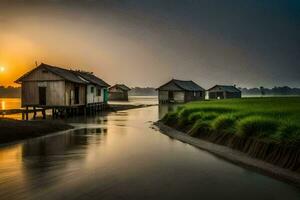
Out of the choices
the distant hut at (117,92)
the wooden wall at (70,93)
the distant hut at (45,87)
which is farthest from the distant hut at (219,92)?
the distant hut at (45,87)

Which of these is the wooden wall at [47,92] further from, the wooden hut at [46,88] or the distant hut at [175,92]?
the distant hut at [175,92]

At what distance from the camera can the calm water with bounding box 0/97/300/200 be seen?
9.61m

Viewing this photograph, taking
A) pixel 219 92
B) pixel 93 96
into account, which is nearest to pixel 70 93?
pixel 93 96

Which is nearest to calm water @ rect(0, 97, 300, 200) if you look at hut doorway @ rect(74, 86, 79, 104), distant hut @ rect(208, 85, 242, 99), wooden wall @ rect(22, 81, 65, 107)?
wooden wall @ rect(22, 81, 65, 107)

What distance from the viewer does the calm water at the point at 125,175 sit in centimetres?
961

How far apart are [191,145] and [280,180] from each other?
330 inches

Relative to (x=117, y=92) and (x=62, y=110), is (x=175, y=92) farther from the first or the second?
(x=62, y=110)

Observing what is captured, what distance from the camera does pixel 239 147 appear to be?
1583 cm

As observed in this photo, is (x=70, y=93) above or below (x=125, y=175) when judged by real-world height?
above

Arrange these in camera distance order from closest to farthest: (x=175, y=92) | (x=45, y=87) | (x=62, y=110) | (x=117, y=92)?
(x=45, y=87), (x=62, y=110), (x=175, y=92), (x=117, y=92)

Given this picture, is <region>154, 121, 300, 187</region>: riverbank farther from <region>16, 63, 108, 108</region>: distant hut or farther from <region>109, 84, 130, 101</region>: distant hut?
<region>109, 84, 130, 101</region>: distant hut

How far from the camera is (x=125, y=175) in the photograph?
Answer: 11.8m

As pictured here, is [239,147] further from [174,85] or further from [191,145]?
[174,85]

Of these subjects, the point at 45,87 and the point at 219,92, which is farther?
the point at 219,92
